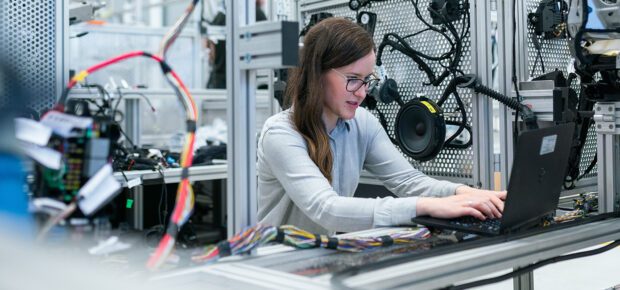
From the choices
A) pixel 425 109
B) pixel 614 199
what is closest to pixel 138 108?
pixel 425 109

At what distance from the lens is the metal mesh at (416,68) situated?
1.97 m

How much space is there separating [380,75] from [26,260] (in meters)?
1.49

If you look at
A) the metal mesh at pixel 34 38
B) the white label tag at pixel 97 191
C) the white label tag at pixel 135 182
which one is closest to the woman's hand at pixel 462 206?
the white label tag at pixel 97 191

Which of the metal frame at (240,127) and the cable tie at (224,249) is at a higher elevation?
the metal frame at (240,127)

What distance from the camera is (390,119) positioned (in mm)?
2199

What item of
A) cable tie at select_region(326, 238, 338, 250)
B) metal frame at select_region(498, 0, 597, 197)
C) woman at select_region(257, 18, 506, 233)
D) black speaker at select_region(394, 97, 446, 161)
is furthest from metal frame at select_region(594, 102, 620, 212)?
cable tie at select_region(326, 238, 338, 250)

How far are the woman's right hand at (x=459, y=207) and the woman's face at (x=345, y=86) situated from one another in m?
0.37

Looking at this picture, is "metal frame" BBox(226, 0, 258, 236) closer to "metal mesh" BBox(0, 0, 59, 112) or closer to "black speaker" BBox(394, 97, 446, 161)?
"metal mesh" BBox(0, 0, 59, 112)

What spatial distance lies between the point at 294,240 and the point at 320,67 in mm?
587

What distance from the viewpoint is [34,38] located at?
5.52ft

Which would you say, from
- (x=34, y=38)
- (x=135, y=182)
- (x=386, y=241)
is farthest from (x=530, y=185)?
(x=135, y=182)

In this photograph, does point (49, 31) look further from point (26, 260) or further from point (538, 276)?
point (538, 276)

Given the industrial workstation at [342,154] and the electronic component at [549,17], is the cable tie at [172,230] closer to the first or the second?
the industrial workstation at [342,154]

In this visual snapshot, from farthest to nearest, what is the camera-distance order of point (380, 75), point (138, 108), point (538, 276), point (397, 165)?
point (138, 108) < point (538, 276) < point (380, 75) < point (397, 165)
